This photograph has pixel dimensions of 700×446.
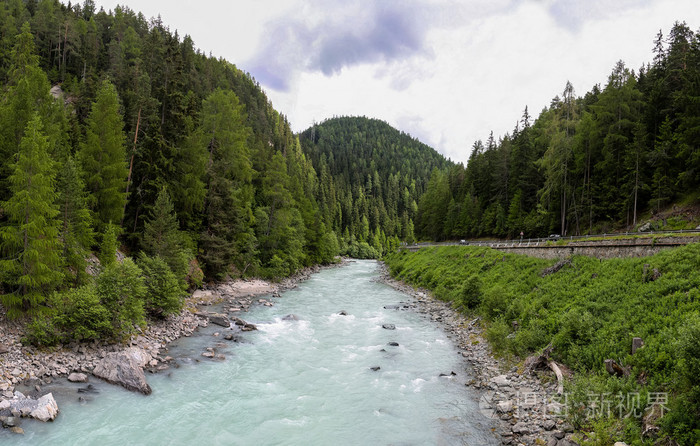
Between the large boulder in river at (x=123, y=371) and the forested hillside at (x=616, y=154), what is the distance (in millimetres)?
44698

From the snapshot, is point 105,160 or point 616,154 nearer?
point 105,160

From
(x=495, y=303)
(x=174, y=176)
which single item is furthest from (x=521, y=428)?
(x=174, y=176)

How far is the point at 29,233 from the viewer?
15.2m

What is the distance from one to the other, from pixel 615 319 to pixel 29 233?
25.9m

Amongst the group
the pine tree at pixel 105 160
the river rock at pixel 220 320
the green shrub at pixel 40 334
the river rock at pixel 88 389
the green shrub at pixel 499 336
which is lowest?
the river rock at pixel 220 320

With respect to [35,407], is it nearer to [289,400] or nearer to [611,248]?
[289,400]

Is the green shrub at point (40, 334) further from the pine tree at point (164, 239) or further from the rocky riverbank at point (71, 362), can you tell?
the pine tree at point (164, 239)

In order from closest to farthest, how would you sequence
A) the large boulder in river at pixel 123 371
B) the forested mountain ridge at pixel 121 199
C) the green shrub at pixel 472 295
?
1. the large boulder in river at pixel 123 371
2. the forested mountain ridge at pixel 121 199
3. the green shrub at pixel 472 295

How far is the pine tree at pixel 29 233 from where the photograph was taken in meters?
15.0

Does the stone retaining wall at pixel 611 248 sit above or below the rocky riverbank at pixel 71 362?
above

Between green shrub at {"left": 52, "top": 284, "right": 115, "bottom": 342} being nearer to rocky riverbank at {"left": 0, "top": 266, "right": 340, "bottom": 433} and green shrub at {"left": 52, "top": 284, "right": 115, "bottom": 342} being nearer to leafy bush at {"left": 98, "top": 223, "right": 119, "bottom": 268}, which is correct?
rocky riverbank at {"left": 0, "top": 266, "right": 340, "bottom": 433}

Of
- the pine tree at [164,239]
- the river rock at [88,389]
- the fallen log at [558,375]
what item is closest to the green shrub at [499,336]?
the fallen log at [558,375]

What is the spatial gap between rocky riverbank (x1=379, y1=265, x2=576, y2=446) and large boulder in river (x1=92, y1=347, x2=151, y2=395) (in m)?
13.9

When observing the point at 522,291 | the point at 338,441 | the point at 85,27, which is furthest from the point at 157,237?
the point at 85,27
